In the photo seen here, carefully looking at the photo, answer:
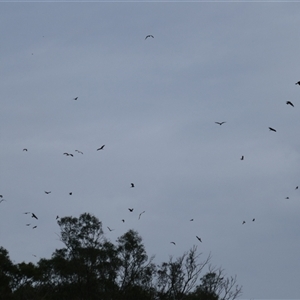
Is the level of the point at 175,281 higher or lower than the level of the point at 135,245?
lower

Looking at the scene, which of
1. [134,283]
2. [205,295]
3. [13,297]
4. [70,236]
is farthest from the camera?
[70,236]

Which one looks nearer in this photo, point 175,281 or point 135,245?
point 175,281

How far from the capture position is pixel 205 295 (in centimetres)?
4753

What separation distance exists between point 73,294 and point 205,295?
1121 cm

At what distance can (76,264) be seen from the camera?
171ft

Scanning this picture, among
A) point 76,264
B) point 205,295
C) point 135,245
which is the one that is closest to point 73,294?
point 76,264

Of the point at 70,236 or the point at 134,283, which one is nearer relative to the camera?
the point at 134,283

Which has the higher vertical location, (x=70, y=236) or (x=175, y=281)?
(x=70, y=236)

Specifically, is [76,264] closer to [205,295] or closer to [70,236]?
[70,236]

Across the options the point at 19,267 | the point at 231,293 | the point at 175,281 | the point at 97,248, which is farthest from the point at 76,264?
the point at 231,293

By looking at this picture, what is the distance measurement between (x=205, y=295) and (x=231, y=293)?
9.66ft

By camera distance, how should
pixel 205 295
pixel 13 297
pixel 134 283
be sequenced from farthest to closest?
pixel 134 283 < pixel 205 295 < pixel 13 297

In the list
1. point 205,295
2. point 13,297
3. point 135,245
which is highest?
point 135,245

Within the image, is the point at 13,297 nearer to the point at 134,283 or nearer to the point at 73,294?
the point at 73,294
